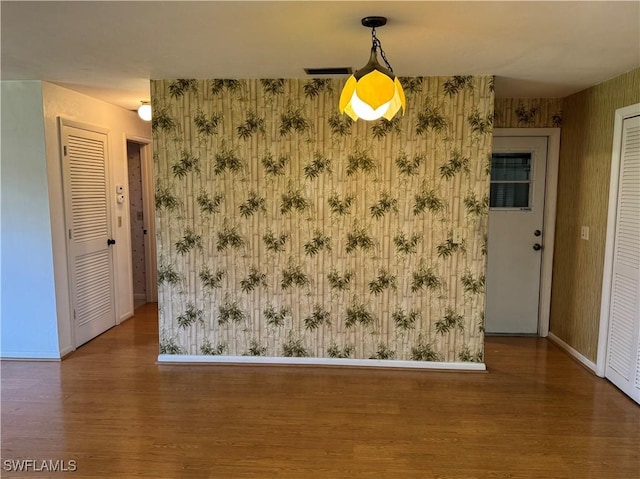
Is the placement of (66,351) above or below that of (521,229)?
below

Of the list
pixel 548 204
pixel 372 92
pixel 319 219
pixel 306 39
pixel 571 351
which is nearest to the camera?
pixel 372 92

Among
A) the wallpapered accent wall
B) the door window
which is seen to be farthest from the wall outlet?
the wallpapered accent wall

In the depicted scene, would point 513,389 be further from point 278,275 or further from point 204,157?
point 204,157

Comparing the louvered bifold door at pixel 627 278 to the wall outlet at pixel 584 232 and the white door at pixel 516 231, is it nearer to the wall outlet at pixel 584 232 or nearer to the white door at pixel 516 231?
the wall outlet at pixel 584 232

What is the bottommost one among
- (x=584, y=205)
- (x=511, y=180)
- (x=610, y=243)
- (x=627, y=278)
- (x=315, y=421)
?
(x=315, y=421)

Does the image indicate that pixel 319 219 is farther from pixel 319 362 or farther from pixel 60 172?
pixel 60 172

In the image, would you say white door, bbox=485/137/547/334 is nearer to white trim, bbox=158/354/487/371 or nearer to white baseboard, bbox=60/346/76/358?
white trim, bbox=158/354/487/371

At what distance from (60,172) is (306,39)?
8.64 ft

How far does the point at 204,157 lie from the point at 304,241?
1093 millimetres

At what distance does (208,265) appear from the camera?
372 cm

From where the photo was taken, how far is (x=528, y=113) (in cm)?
432

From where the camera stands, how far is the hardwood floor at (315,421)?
240cm

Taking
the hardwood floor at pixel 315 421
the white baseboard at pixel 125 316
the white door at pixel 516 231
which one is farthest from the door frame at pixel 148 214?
the white door at pixel 516 231

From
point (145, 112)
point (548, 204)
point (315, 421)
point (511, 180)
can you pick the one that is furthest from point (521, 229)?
point (145, 112)
